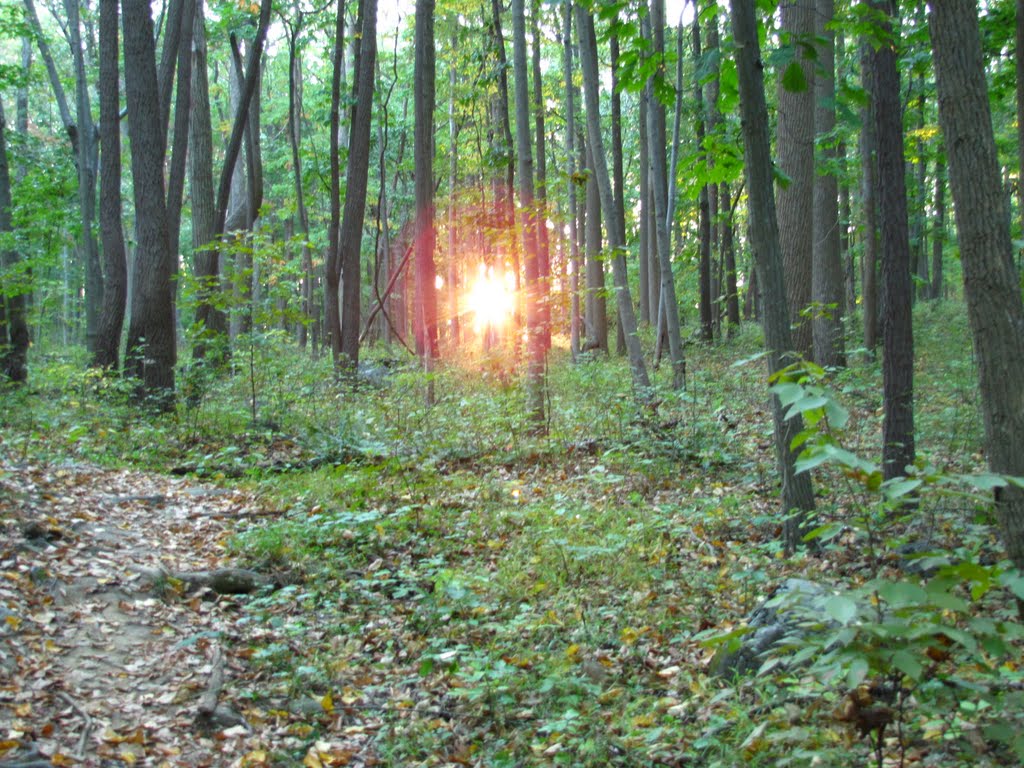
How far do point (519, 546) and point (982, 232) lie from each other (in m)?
3.88

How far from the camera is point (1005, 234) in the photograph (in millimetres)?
3963

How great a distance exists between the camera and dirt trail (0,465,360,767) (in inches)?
139

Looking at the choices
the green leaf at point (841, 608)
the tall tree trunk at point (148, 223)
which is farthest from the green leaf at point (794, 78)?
the tall tree trunk at point (148, 223)

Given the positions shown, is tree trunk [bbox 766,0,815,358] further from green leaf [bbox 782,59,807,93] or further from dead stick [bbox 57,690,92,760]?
dead stick [bbox 57,690,92,760]

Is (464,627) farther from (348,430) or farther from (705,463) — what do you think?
(348,430)

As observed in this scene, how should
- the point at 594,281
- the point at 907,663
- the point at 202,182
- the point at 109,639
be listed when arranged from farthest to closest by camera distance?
the point at 594,281
the point at 202,182
the point at 109,639
the point at 907,663

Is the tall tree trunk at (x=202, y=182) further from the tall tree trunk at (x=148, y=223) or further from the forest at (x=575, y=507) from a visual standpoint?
the tall tree trunk at (x=148, y=223)

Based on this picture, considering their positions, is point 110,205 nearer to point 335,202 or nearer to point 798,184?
point 335,202

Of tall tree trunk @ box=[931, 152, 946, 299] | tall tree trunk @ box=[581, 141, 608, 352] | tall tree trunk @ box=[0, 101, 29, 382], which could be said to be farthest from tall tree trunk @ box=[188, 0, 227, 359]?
tall tree trunk @ box=[931, 152, 946, 299]

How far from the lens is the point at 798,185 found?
1173 cm

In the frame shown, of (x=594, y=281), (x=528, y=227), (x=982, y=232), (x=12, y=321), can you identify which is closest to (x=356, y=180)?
(x=528, y=227)

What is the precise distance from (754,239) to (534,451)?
4568mm

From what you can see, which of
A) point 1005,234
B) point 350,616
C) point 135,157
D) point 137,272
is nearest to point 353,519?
point 350,616

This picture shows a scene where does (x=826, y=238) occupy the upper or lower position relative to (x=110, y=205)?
lower
